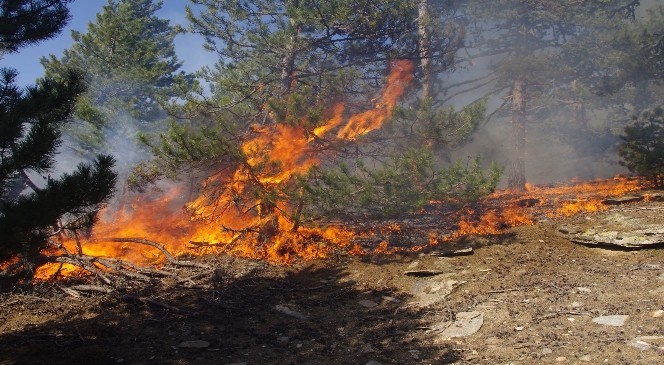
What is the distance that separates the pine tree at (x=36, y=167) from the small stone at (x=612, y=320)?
22.0 feet

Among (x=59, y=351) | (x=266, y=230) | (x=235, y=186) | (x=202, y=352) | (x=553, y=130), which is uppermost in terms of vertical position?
(x=553, y=130)

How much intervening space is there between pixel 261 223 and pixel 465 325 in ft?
19.5

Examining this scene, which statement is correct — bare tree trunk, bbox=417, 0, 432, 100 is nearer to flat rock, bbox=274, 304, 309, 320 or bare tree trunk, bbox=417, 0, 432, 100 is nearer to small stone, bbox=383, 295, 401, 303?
small stone, bbox=383, 295, 401, 303

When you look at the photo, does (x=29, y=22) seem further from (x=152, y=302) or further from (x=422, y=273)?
(x=422, y=273)

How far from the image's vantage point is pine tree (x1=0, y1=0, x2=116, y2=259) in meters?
4.72

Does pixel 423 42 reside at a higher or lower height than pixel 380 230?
higher

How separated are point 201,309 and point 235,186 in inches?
170

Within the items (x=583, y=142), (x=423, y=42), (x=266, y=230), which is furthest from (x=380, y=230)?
(x=583, y=142)

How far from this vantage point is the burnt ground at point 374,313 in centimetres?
557

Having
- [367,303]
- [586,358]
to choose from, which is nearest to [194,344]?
[367,303]

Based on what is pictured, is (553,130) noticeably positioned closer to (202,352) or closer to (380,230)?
(380,230)

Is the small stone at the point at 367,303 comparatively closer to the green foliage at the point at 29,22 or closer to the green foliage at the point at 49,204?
the green foliage at the point at 49,204

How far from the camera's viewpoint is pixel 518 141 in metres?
22.0

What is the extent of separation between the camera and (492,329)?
623cm
